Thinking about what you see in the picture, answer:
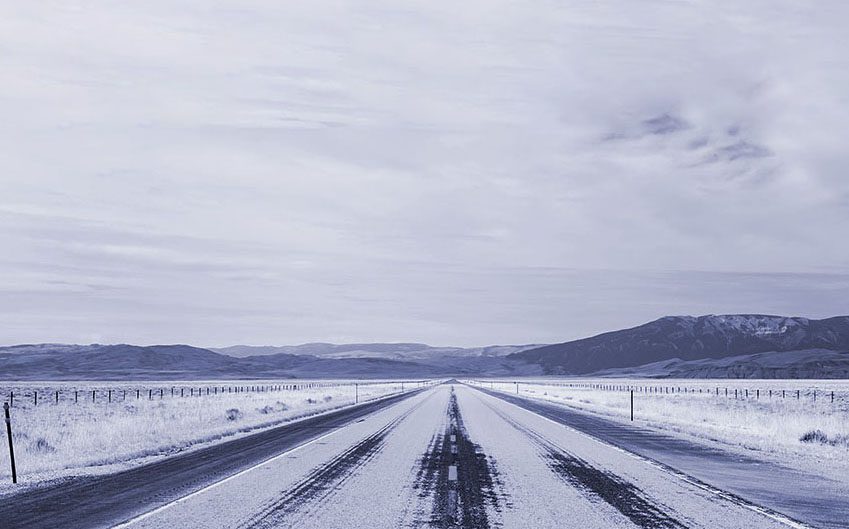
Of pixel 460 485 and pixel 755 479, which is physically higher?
pixel 460 485

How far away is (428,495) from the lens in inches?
426

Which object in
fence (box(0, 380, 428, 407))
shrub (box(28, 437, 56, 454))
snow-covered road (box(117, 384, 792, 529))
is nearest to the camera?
snow-covered road (box(117, 384, 792, 529))

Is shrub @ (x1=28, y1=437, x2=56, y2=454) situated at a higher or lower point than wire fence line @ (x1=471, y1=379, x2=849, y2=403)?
higher

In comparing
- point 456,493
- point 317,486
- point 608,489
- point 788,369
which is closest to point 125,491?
point 317,486

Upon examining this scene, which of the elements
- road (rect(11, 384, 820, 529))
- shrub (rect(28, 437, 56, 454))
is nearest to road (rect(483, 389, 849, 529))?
road (rect(11, 384, 820, 529))

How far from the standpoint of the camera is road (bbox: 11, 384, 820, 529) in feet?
29.5

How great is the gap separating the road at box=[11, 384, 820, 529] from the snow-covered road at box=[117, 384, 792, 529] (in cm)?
2

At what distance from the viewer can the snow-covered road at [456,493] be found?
29.5 ft

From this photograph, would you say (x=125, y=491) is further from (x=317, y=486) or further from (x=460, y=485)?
(x=460, y=485)

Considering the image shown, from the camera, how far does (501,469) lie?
13.8 metres

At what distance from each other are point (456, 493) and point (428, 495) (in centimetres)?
41

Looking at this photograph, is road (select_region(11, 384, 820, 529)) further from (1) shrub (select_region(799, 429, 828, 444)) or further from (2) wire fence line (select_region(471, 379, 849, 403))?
(2) wire fence line (select_region(471, 379, 849, 403))

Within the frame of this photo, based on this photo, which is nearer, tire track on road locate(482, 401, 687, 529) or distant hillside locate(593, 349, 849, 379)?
tire track on road locate(482, 401, 687, 529)

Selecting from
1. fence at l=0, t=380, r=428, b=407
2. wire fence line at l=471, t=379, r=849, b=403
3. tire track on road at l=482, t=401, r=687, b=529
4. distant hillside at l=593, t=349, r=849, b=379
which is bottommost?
distant hillside at l=593, t=349, r=849, b=379
